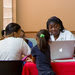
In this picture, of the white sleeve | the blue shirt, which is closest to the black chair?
the blue shirt

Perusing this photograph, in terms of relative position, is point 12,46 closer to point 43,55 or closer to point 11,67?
point 11,67

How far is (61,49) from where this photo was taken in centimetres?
219

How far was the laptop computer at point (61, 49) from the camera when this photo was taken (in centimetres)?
216

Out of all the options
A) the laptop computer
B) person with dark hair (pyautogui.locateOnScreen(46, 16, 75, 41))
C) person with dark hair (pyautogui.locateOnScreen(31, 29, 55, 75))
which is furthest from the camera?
person with dark hair (pyautogui.locateOnScreen(46, 16, 75, 41))

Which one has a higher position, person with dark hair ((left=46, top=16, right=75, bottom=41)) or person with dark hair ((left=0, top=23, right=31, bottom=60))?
person with dark hair ((left=46, top=16, right=75, bottom=41))

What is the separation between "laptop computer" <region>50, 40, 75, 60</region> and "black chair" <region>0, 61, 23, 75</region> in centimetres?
44

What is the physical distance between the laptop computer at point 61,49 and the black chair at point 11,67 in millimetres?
445

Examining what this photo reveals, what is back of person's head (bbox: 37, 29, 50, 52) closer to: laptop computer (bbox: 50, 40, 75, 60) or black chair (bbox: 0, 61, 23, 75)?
laptop computer (bbox: 50, 40, 75, 60)

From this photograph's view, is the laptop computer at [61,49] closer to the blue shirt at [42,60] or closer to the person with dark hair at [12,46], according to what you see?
the blue shirt at [42,60]

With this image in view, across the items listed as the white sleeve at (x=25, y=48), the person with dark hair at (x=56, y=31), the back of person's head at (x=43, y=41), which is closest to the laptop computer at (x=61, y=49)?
the back of person's head at (x=43, y=41)

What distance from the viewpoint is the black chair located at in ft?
6.42

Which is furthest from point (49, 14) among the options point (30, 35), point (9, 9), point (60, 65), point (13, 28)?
point (60, 65)

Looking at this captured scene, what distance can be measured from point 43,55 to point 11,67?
0.38m

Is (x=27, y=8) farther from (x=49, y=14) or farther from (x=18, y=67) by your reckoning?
(x=18, y=67)
